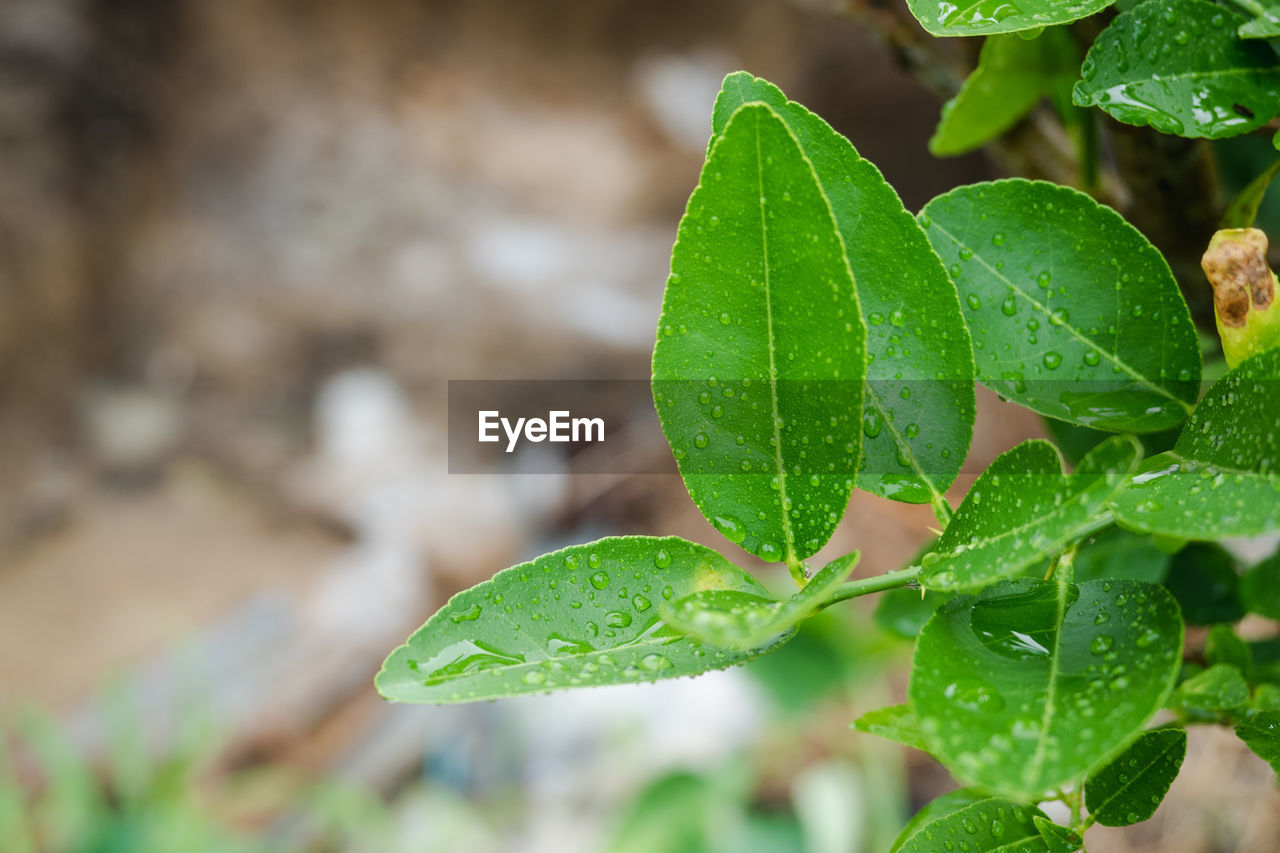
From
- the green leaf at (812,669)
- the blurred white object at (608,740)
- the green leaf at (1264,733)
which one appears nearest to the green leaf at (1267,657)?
the green leaf at (1264,733)

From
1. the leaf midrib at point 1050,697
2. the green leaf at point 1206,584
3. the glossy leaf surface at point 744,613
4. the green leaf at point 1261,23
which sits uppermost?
the green leaf at point 1261,23

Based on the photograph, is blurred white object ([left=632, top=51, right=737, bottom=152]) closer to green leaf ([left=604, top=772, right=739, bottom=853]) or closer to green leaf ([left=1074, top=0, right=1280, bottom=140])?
green leaf ([left=604, top=772, right=739, bottom=853])

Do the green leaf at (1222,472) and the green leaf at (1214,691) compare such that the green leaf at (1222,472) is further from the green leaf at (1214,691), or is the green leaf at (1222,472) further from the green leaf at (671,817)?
the green leaf at (671,817)

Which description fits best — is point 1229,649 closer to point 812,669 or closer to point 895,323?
point 895,323

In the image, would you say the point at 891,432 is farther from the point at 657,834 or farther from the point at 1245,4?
the point at 657,834

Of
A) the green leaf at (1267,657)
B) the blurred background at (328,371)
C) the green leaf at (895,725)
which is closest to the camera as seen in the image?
the green leaf at (895,725)

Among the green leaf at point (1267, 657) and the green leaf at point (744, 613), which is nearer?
the green leaf at point (744, 613)
